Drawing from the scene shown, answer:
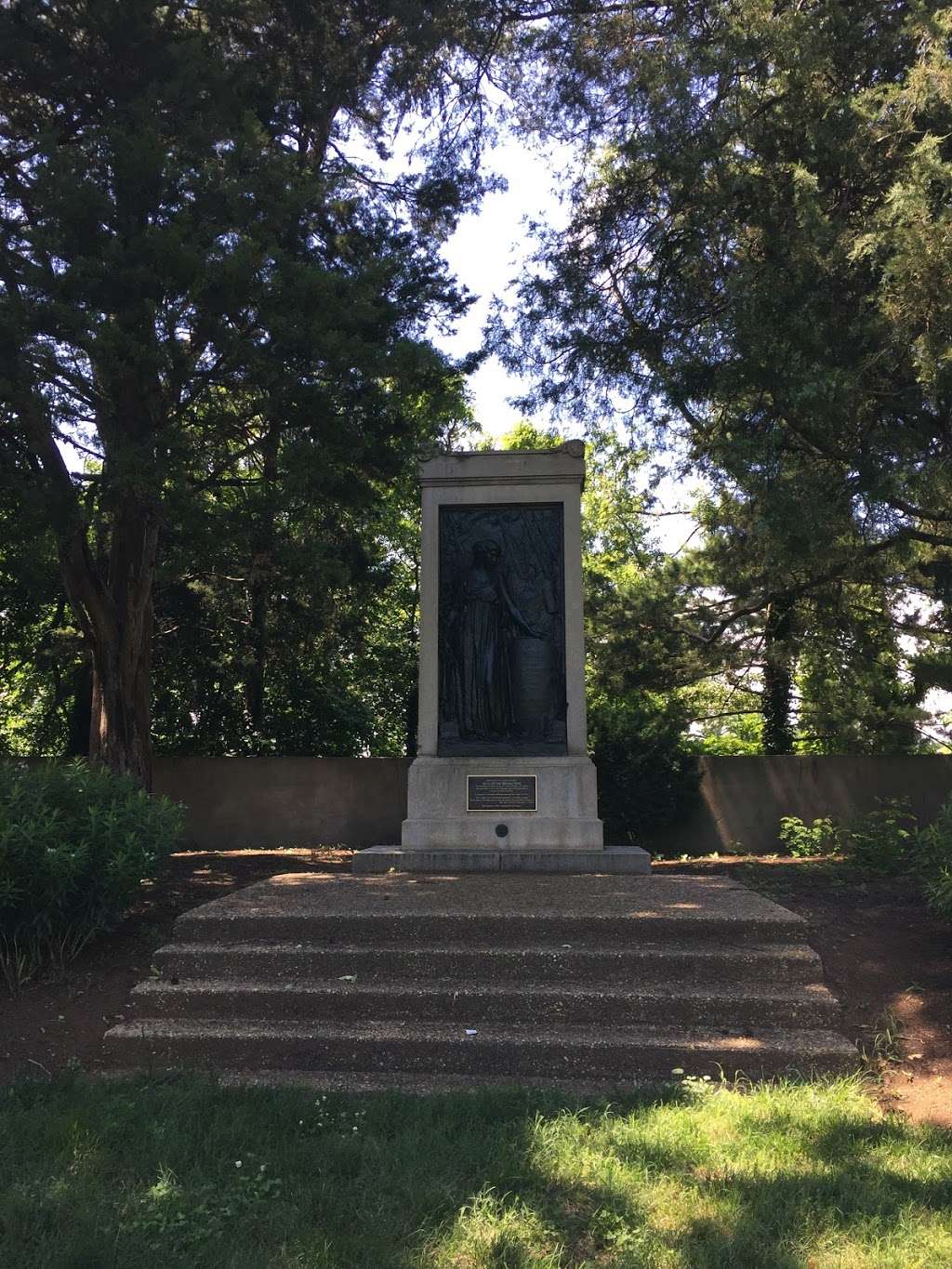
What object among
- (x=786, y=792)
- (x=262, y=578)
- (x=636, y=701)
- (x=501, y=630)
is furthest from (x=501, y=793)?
(x=636, y=701)

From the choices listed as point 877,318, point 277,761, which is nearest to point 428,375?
point 877,318

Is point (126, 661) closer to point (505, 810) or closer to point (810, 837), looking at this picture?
point (505, 810)

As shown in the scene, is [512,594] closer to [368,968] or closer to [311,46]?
[368,968]

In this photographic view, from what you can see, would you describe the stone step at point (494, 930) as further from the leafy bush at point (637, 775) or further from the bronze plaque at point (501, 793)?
the leafy bush at point (637, 775)

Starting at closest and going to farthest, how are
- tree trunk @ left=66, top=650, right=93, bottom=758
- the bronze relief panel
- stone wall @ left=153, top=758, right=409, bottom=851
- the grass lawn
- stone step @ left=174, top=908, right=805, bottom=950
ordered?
the grass lawn
stone step @ left=174, top=908, right=805, bottom=950
the bronze relief panel
stone wall @ left=153, top=758, right=409, bottom=851
tree trunk @ left=66, top=650, right=93, bottom=758

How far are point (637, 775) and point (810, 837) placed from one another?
2.34 meters

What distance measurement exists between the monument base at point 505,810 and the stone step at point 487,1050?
412 cm

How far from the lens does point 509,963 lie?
567 centimetres

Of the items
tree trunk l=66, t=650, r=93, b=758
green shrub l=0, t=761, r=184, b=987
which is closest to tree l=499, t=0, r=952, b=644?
green shrub l=0, t=761, r=184, b=987

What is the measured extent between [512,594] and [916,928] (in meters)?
4.75

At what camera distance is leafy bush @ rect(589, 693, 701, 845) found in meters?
13.6

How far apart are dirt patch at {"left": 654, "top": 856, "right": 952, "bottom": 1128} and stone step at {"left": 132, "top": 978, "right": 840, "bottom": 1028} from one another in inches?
12.5

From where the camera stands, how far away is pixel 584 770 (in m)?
9.45

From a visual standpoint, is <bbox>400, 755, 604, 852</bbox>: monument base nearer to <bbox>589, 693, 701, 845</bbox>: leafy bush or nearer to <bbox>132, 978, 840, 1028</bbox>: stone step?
<bbox>132, 978, 840, 1028</bbox>: stone step
